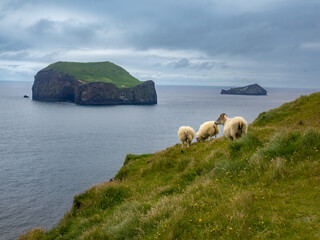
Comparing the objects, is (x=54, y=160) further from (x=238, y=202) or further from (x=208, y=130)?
(x=238, y=202)

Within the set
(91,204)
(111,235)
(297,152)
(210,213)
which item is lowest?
(91,204)

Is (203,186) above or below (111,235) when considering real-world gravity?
above

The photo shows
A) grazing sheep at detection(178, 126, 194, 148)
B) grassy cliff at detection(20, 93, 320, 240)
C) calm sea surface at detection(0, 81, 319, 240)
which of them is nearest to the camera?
grassy cliff at detection(20, 93, 320, 240)

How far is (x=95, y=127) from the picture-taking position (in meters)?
116

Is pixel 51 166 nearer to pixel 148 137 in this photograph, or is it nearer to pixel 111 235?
pixel 148 137

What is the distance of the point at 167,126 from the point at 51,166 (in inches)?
2656

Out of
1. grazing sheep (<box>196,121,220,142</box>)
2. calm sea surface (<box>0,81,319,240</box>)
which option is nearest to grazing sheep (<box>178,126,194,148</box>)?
grazing sheep (<box>196,121,220,142</box>)

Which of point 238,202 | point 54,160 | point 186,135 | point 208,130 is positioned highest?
point 208,130

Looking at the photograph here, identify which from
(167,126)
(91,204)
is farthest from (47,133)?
(91,204)

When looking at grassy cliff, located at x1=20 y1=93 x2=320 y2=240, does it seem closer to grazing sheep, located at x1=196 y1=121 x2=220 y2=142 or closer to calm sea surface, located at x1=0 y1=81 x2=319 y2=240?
grazing sheep, located at x1=196 y1=121 x2=220 y2=142

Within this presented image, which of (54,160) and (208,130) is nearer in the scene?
(208,130)

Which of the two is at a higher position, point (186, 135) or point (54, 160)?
point (186, 135)

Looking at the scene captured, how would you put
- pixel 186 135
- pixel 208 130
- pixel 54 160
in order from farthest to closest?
1. pixel 54 160
2. pixel 186 135
3. pixel 208 130

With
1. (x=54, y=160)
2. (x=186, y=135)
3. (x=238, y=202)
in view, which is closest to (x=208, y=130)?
(x=186, y=135)
